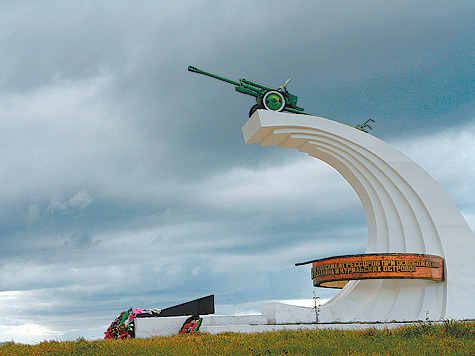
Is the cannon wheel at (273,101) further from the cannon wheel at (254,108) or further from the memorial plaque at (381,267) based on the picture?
the memorial plaque at (381,267)

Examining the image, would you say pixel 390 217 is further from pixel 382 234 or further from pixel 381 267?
pixel 381 267

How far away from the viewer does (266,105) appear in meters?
20.8

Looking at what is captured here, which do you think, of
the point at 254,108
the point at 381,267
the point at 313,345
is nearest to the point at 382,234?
the point at 381,267

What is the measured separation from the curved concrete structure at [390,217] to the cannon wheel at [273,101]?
99 cm

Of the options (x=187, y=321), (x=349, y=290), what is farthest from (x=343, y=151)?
(x=187, y=321)

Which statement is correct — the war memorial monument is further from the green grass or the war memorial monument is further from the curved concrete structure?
the green grass

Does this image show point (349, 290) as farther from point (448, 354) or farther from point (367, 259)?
point (448, 354)

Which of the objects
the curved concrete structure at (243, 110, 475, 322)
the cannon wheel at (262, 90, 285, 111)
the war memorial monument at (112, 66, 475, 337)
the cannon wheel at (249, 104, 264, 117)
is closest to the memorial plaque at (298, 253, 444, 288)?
the war memorial monument at (112, 66, 475, 337)

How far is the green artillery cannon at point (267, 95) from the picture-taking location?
20.9 metres

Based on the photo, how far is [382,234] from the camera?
65.5 feet

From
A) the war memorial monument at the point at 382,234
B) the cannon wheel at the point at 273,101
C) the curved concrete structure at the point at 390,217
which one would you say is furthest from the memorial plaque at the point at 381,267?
the cannon wheel at the point at 273,101

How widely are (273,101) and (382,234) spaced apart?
23.0 ft

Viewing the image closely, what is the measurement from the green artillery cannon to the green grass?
1182cm

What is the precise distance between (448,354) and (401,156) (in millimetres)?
13625
